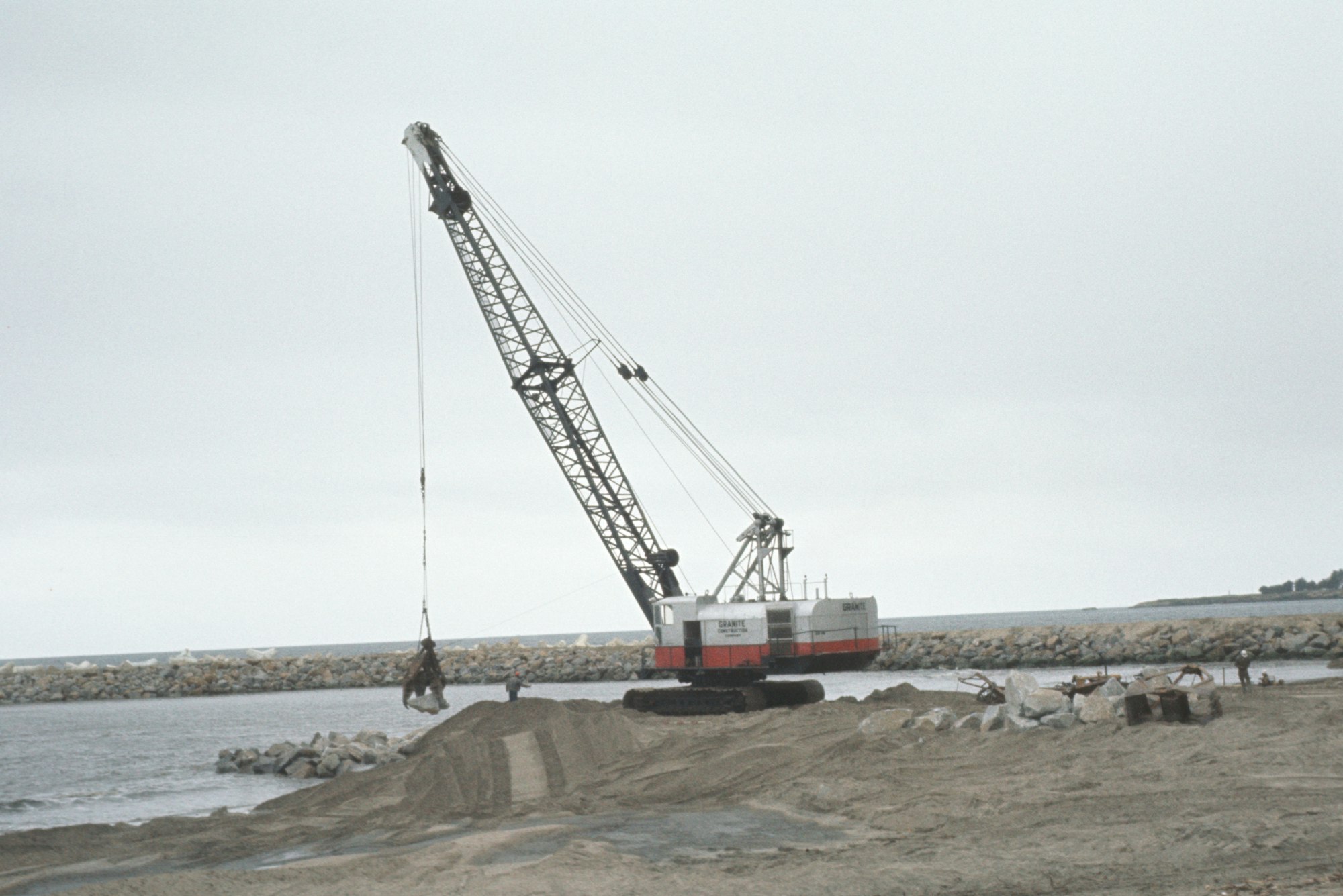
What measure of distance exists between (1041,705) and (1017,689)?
1.73 feet

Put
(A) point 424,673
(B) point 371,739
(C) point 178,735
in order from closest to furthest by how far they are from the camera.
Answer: (A) point 424,673
(B) point 371,739
(C) point 178,735

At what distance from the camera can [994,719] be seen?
66.9 ft

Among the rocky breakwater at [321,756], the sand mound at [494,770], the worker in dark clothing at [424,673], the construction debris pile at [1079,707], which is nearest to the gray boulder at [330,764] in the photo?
the rocky breakwater at [321,756]

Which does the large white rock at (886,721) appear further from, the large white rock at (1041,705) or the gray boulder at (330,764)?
the gray boulder at (330,764)

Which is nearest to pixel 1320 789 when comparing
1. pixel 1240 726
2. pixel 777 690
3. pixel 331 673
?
pixel 1240 726

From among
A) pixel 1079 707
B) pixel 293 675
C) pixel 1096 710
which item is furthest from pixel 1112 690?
pixel 293 675

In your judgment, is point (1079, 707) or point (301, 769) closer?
point (1079, 707)

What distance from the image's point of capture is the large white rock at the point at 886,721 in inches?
848

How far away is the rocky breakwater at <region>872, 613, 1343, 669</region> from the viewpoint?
172ft

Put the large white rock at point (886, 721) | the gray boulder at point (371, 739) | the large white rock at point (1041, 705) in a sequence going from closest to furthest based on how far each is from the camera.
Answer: the large white rock at point (1041, 705) < the large white rock at point (886, 721) < the gray boulder at point (371, 739)

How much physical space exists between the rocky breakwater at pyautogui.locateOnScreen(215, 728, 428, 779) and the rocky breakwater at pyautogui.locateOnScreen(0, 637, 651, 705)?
40.7 meters

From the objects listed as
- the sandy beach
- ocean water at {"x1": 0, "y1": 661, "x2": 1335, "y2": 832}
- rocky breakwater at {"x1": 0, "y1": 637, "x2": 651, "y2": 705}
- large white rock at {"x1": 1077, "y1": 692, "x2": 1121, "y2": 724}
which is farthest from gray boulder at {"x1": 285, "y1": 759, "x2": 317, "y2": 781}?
rocky breakwater at {"x1": 0, "y1": 637, "x2": 651, "y2": 705}

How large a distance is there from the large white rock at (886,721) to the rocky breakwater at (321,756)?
10542 millimetres

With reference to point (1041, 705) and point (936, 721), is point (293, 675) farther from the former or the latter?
point (1041, 705)
